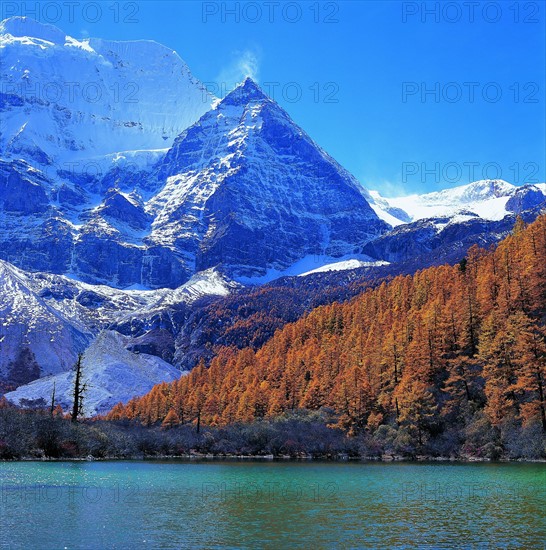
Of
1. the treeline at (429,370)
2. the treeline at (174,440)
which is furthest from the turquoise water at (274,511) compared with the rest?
the treeline at (429,370)

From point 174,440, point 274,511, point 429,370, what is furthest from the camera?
point 174,440

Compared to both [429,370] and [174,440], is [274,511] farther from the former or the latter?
[174,440]

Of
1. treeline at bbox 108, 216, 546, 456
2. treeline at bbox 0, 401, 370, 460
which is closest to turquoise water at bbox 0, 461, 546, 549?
treeline at bbox 0, 401, 370, 460

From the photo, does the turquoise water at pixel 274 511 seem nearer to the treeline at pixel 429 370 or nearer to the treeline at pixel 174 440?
the treeline at pixel 174 440

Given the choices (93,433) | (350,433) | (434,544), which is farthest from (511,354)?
(434,544)

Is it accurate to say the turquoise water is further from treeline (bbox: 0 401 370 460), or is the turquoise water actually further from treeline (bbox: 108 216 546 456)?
treeline (bbox: 108 216 546 456)

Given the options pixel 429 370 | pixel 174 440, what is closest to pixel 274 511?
pixel 429 370
